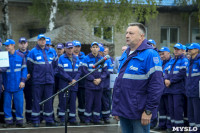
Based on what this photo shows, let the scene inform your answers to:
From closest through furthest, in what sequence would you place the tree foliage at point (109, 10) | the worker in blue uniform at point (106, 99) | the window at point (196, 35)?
the worker in blue uniform at point (106, 99)
the tree foliage at point (109, 10)
the window at point (196, 35)

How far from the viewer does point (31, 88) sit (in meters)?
10.2

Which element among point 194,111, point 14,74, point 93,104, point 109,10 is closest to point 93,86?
point 93,104

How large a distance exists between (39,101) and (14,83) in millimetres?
847

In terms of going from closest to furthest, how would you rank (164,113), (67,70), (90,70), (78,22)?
(164,113) → (67,70) → (90,70) → (78,22)

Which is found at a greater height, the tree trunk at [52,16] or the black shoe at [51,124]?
the tree trunk at [52,16]

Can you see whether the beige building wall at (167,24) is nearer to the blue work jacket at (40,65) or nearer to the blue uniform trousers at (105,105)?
the blue uniform trousers at (105,105)

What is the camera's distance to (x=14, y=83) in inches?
375

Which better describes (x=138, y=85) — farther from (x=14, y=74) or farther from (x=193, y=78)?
(x=14, y=74)

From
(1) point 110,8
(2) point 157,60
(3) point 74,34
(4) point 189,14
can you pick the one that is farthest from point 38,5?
(2) point 157,60

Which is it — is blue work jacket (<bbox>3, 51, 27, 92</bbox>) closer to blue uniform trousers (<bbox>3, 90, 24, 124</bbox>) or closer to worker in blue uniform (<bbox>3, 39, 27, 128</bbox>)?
worker in blue uniform (<bbox>3, 39, 27, 128</bbox>)

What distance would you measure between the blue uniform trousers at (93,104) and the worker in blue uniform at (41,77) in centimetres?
105

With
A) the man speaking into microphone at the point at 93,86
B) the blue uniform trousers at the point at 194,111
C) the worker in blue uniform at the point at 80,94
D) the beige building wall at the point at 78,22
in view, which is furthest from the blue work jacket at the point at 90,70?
the beige building wall at the point at 78,22

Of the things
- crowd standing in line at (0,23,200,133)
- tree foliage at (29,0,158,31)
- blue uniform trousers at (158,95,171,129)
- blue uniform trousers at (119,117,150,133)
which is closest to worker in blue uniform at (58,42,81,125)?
crowd standing in line at (0,23,200,133)

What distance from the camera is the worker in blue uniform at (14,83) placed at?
953 centimetres
